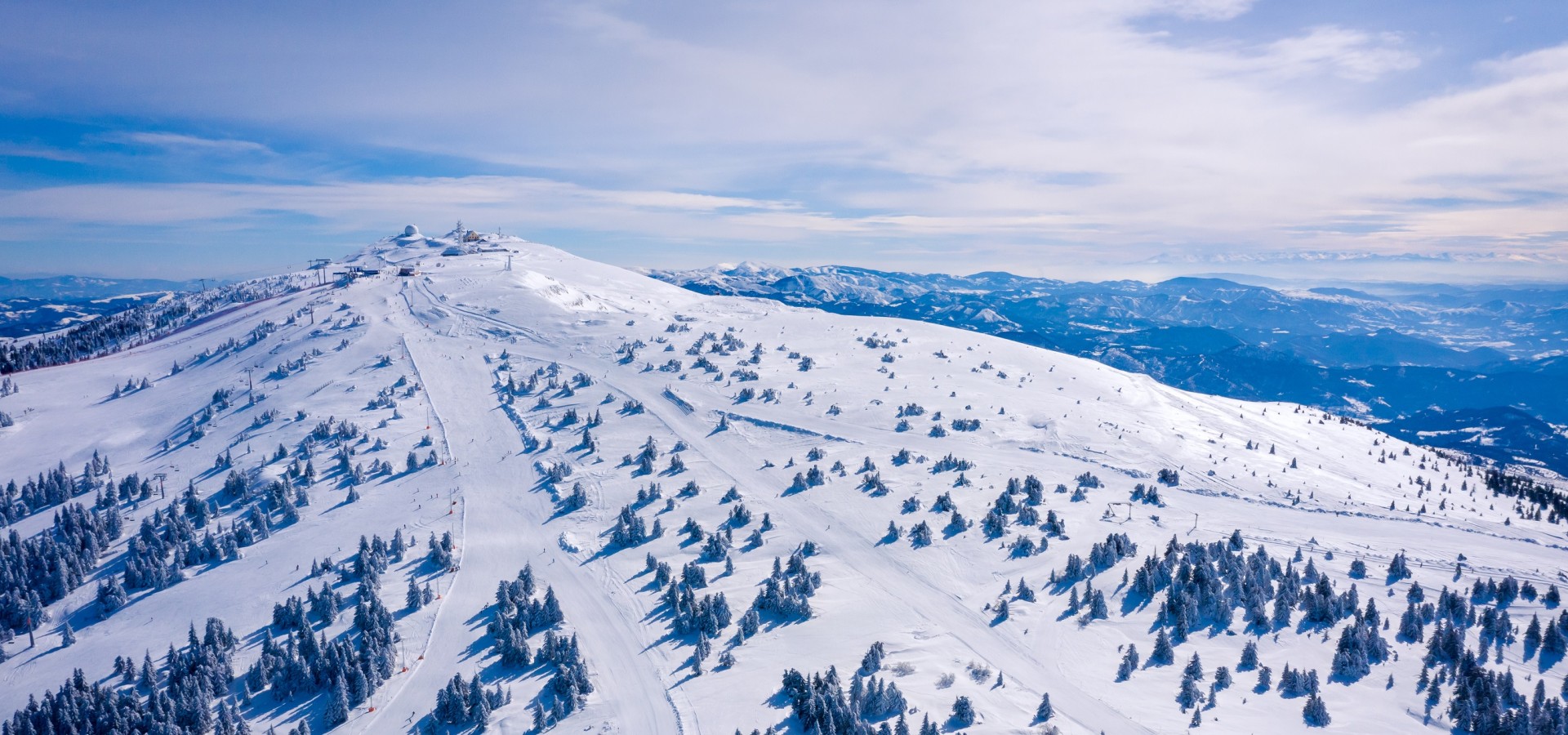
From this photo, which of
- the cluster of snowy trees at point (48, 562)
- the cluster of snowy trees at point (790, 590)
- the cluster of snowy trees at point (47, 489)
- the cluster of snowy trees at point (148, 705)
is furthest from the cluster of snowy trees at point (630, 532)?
the cluster of snowy trees at point (47, 489)

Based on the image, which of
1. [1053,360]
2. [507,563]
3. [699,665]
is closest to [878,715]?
[699,665]

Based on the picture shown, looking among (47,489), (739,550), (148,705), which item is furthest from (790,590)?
(47,489)

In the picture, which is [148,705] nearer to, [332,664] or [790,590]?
[332,664]

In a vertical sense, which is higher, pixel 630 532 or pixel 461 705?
pixel 630 532

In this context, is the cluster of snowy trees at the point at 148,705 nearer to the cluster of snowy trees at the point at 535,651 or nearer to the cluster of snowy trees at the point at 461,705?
the cluster of snowy trees at the point at 461,705

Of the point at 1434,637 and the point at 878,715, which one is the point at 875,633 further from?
the point at 1434,637

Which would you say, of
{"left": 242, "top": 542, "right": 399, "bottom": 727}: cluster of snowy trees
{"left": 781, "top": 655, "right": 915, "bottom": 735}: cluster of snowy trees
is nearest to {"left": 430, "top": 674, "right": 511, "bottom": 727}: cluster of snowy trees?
{"left": 242, "top": 542, "right": 399, "bottom": 727}: cluster of snowy trees

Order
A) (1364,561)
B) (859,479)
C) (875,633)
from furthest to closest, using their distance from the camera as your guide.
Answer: (859,479) → (1364,561) → (875,633)

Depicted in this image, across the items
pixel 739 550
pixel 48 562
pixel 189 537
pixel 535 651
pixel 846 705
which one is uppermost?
pixel 846 705
